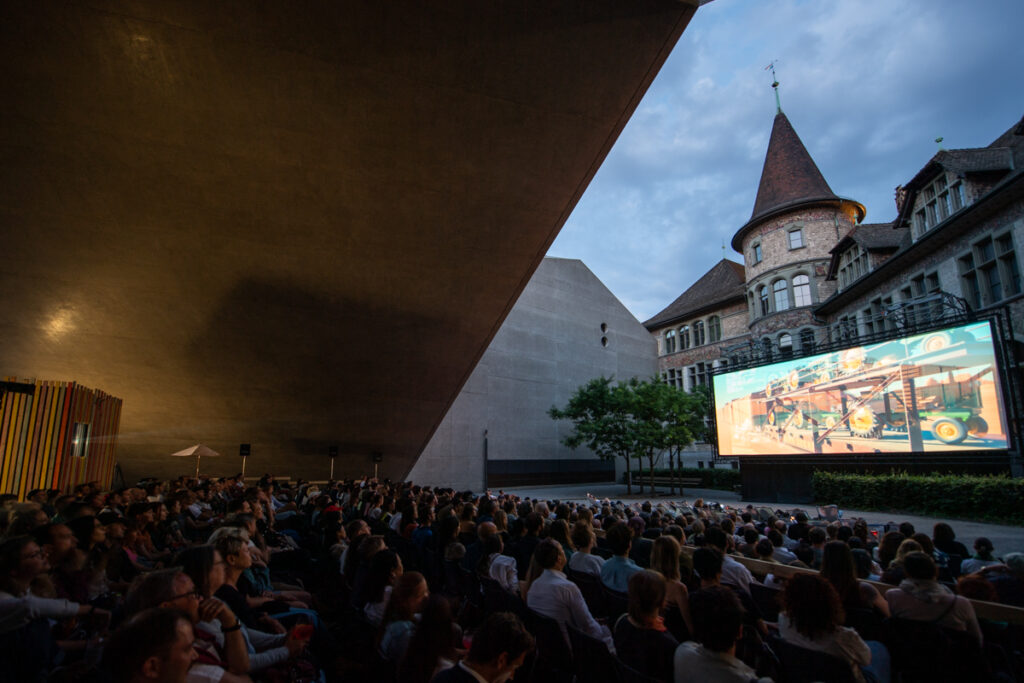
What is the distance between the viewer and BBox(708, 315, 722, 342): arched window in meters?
33.1

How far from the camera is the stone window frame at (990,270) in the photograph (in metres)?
14.7

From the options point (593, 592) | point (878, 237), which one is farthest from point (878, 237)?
point (593, 592)

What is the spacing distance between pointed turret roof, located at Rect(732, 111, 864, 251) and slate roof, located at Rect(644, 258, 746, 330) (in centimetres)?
336

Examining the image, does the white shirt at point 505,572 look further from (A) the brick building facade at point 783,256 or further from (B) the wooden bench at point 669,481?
(B) the wooden bench at point 669,481

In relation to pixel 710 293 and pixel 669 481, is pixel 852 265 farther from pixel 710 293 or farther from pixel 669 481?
pixel 669 481

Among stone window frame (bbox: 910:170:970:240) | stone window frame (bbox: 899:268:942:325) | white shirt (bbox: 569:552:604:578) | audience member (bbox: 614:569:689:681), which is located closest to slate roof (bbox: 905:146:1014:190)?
stone window frame (bbox: 910:170:970:240)

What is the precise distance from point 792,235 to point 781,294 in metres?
3.12

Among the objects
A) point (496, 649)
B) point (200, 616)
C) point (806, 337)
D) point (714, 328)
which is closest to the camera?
point (496, 649)

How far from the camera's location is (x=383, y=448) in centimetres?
1510

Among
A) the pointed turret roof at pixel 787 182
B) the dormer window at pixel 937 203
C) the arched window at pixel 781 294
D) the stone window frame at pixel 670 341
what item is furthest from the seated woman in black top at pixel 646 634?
the stone window frame at pixel 670 341

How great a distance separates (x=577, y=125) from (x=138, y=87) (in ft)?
14.9

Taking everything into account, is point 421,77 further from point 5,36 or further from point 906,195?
point 906,195

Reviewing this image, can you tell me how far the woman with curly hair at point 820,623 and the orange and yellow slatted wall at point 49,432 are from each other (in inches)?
421

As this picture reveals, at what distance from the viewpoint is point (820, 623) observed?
7.74 ft
